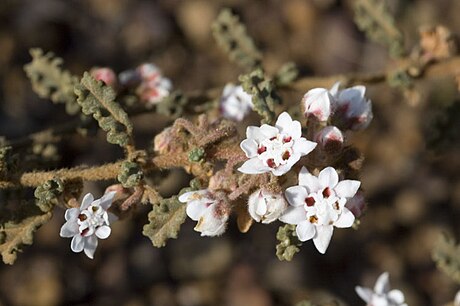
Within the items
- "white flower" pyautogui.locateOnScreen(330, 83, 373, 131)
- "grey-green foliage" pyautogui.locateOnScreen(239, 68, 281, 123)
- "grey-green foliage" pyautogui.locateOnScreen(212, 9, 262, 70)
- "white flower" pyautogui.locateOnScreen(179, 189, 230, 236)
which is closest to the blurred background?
"grey-green foliage" pyautogui.locateOnScreen(212, 9, 262, 70)

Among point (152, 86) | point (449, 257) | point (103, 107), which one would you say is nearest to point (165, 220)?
point (103, 107)

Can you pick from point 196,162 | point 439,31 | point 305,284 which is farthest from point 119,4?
point 196,162

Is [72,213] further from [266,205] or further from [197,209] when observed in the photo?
[266,205]

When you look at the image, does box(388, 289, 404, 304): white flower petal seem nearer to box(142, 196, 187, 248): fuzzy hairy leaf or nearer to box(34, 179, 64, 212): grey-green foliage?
box(142, 196, 187, 248): fuzzy hairy leaf

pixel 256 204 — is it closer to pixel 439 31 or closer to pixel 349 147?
pixel 349 147

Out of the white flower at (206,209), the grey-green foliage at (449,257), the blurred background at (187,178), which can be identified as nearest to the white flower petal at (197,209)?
the white flower at (206,209)

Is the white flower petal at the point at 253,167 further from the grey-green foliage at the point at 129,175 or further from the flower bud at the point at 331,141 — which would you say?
the grey-green foliage at the point at 129,175
